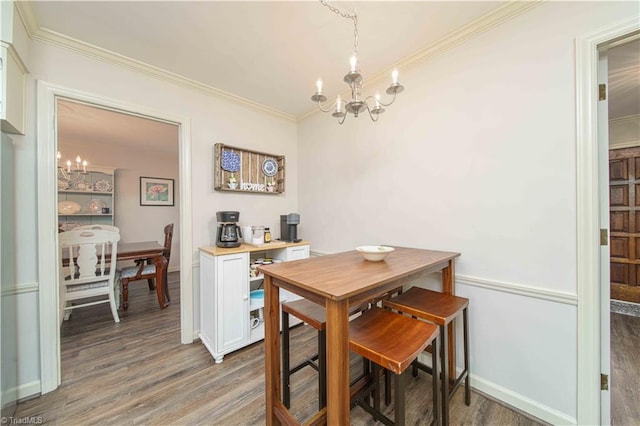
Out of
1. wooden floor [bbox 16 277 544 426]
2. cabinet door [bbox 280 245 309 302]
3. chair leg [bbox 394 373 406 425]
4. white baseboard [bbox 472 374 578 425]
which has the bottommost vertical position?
wooden floor [bbox 16 277 544 426]

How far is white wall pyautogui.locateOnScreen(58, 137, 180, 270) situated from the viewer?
13.4 ft

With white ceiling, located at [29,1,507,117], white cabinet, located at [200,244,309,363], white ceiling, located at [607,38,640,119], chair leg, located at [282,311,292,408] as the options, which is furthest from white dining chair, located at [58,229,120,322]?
white ceiling, located at [607,38,640,119]

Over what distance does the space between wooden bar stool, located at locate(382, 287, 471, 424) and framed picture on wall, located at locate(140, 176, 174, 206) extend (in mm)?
5000

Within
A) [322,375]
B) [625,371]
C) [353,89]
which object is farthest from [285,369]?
[625,371]

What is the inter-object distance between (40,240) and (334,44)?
2528 millimetres

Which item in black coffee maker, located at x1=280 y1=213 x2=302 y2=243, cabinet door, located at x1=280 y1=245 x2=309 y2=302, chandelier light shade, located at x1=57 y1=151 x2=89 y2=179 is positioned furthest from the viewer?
chandelier light shade, located at x1=57 y1=151 x2=89 y2=179

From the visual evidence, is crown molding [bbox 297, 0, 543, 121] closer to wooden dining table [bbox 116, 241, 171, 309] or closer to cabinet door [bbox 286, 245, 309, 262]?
cabinet door [bbox 286, 245, 309, 262]

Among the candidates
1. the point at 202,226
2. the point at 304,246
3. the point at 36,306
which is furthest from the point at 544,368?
the point at 36,306

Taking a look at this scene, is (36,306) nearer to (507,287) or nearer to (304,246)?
(304,246)

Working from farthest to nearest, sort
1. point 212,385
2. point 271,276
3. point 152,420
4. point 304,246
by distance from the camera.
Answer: point 304,246
point 212,385
point 152,420
point 271,276

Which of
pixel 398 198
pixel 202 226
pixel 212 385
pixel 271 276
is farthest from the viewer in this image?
pixel 202 226

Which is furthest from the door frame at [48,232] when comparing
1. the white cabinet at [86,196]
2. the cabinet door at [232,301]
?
the white cabinet at [86,196]

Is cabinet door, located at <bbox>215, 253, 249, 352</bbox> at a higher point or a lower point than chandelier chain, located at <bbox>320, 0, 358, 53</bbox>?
lower

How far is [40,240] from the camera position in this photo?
1609 millimetres
